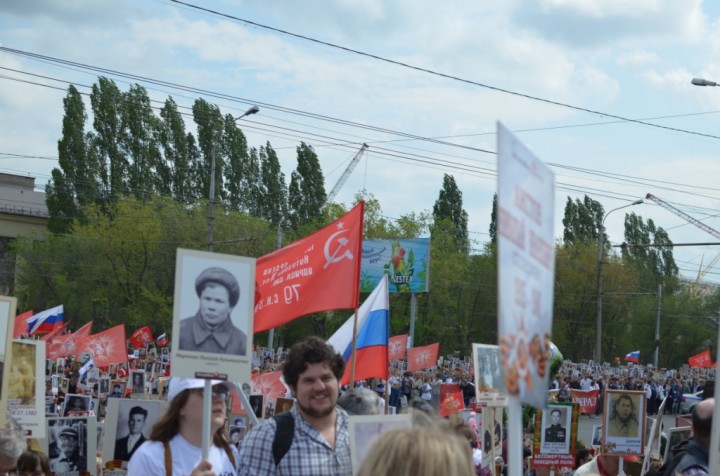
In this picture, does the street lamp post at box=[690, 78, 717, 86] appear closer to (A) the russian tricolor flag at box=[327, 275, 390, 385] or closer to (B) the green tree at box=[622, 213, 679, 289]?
(A) the russian tricolor flag at box=[327, 275, 390, 385]

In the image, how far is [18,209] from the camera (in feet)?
337

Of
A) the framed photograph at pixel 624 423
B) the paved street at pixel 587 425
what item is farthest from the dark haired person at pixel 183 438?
the paved street at pixel 587 425

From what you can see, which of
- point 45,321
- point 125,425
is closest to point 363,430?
point 125,425

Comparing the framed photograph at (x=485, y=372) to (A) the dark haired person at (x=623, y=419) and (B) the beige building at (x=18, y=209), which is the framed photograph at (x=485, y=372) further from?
(B) the beige building at (x=18, y=209)

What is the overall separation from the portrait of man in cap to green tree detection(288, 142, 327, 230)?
6856cm

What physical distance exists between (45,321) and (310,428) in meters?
37.4

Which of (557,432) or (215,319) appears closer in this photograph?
(215,319)

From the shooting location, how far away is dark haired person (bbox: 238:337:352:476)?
4.67m

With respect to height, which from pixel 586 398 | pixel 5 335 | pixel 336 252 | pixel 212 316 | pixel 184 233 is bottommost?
pixel 586 398

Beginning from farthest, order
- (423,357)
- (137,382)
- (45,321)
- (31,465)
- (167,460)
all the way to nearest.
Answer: (45,321)
(423,357)
(137,382)
(31,465)
(167,460)

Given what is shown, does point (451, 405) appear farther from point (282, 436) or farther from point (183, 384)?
point (282, 436)

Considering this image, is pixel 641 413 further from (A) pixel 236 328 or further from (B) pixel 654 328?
(B) pixel 654 328

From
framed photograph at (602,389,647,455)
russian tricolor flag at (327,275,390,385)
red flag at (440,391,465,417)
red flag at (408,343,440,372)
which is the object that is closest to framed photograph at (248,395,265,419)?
russian tricolor flag at (327,275,390,385)

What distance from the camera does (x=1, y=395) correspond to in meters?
5.94
